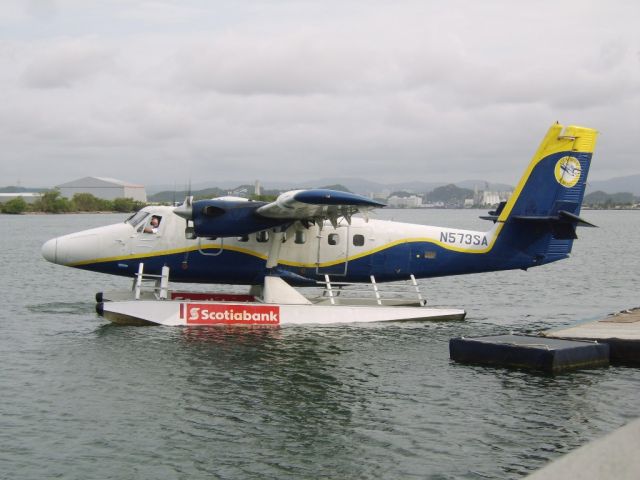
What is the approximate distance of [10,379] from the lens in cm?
1634

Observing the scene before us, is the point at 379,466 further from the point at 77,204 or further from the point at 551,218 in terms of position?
the point at 77,204

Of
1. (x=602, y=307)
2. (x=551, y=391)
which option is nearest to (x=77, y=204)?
(x=602, y=307)

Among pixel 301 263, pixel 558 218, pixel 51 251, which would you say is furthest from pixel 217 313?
pixel 558 218

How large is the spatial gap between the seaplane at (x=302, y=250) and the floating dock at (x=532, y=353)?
198 inches

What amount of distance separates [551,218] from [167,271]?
11994mm

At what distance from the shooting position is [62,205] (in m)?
183

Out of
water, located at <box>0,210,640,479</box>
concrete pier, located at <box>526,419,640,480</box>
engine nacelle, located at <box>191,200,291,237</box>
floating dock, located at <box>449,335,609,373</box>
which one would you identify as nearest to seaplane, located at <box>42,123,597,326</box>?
engine nacelle, located at <box>191,200,291,237</box>

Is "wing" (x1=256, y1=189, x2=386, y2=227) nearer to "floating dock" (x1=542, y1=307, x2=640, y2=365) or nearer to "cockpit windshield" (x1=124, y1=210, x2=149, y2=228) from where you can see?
"cockpit windshield" (x1=124, y1=210, x2=149, y2=228)

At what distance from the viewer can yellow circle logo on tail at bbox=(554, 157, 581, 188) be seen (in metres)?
24.0

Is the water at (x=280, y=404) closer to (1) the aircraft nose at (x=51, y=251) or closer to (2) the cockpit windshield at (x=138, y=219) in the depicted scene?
(1) the aircraft nose at (x=51, y=251)

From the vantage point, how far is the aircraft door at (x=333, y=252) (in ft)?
78.6

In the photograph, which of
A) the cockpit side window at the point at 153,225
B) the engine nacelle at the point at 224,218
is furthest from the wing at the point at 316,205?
the cockpit side window at the point at 153,225

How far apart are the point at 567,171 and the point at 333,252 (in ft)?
25.7

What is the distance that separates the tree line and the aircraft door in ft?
529
